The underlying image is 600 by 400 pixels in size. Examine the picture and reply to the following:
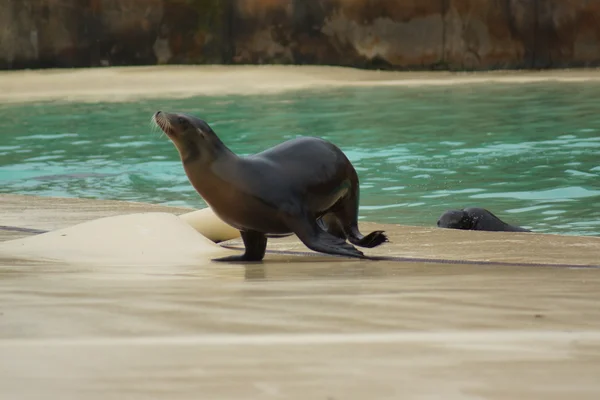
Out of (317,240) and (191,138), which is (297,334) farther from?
(191,138)

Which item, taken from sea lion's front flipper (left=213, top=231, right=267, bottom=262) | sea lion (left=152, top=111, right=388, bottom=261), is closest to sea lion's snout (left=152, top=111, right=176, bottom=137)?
sea lion (left=152, top=111, right=388, bottom=261)

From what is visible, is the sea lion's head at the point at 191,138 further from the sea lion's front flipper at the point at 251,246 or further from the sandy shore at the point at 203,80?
the sandy shore at the point at 203,80

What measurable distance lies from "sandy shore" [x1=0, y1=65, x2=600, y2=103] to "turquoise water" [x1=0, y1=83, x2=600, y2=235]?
1.64 m

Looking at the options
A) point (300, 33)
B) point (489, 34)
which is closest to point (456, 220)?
point (489, 34)

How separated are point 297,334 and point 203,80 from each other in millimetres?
22473

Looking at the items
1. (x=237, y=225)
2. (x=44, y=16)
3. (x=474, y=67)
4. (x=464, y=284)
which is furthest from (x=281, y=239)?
(x=44, y=16)

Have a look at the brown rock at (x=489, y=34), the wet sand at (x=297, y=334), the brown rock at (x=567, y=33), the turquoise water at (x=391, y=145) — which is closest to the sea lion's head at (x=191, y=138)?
the wet sand at (x=297, y=334)

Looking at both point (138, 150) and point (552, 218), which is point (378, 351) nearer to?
point (552, 218)

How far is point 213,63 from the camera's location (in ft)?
91.4

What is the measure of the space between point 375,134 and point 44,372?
1272cm

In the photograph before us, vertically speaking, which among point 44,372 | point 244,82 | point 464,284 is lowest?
point 244,82

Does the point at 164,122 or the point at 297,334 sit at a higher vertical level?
the point at 164,122

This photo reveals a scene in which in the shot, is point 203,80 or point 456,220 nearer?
point 456,220

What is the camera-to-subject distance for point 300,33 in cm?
2769
